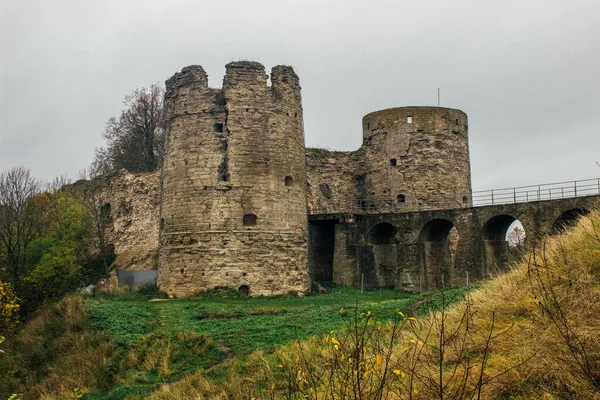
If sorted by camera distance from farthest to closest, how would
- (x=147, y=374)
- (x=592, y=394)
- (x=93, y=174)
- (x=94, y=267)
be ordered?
(x=93, y=174)
(x=94, y=267)
(x=147, y=374)
(x=592, y=394)

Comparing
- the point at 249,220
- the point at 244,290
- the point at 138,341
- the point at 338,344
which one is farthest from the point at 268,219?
Result: the point at 338,344

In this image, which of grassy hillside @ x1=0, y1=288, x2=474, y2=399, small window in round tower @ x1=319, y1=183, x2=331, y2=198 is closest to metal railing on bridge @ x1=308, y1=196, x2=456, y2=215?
small window in round tower @ x1=319, y1=183, x2=331, y2=198

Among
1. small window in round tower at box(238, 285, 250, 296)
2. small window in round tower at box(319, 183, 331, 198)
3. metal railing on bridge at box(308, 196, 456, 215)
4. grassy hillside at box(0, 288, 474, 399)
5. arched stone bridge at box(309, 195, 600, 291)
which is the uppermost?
small window in round tower at box(319, 183, 331, 198)

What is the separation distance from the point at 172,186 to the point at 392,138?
498 inches

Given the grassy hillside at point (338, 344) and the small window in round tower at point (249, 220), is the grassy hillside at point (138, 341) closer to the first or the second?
the grassy hillside at point (338, 344)

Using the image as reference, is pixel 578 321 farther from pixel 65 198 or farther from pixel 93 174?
pixel 93 174

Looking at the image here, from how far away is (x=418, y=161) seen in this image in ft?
97.5

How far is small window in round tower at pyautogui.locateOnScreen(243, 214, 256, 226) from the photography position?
21.4 meters

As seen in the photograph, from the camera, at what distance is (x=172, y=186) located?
2202 cm

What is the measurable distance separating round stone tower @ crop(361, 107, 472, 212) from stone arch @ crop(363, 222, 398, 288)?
3179 millimetres

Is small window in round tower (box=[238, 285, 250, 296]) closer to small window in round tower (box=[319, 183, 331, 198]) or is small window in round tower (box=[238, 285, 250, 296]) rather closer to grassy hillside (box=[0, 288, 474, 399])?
grassy hillside (box=[0, 288, 474, 399])

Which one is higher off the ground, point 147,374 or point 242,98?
point 242,98

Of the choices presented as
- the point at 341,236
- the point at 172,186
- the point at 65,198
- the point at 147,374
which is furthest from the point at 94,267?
the point at 147,374

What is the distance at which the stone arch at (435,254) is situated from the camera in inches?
1024
